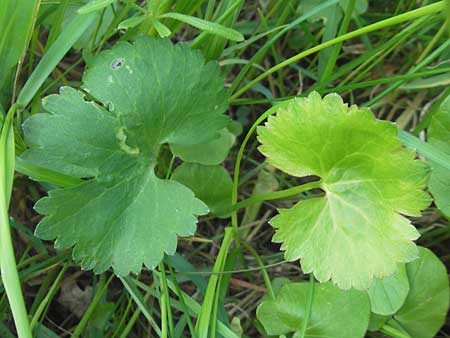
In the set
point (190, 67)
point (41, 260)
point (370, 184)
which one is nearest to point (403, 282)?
point (370, 184)

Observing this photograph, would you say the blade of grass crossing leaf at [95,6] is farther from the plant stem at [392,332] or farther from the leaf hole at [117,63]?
the plant stem at [392,332]

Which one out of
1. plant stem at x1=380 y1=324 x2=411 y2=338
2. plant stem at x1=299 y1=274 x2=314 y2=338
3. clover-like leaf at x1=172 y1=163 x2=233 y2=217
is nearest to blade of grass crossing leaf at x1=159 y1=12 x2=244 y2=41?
clover-like leaf at x1=172 y1=163 x2=233 y2=217

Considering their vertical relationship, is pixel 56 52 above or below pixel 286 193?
above

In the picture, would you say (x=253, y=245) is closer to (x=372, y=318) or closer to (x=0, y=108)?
(x=372, y=318)

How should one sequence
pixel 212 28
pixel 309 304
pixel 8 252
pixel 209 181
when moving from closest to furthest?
pixel 8 252 < pixel 212 28 < pixel 309 304 < pixel 209 181

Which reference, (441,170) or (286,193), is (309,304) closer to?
(286,193)

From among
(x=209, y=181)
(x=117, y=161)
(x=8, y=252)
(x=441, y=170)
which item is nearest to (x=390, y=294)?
(x=441, y=170)

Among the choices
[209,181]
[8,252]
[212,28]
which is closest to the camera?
[8,252]
